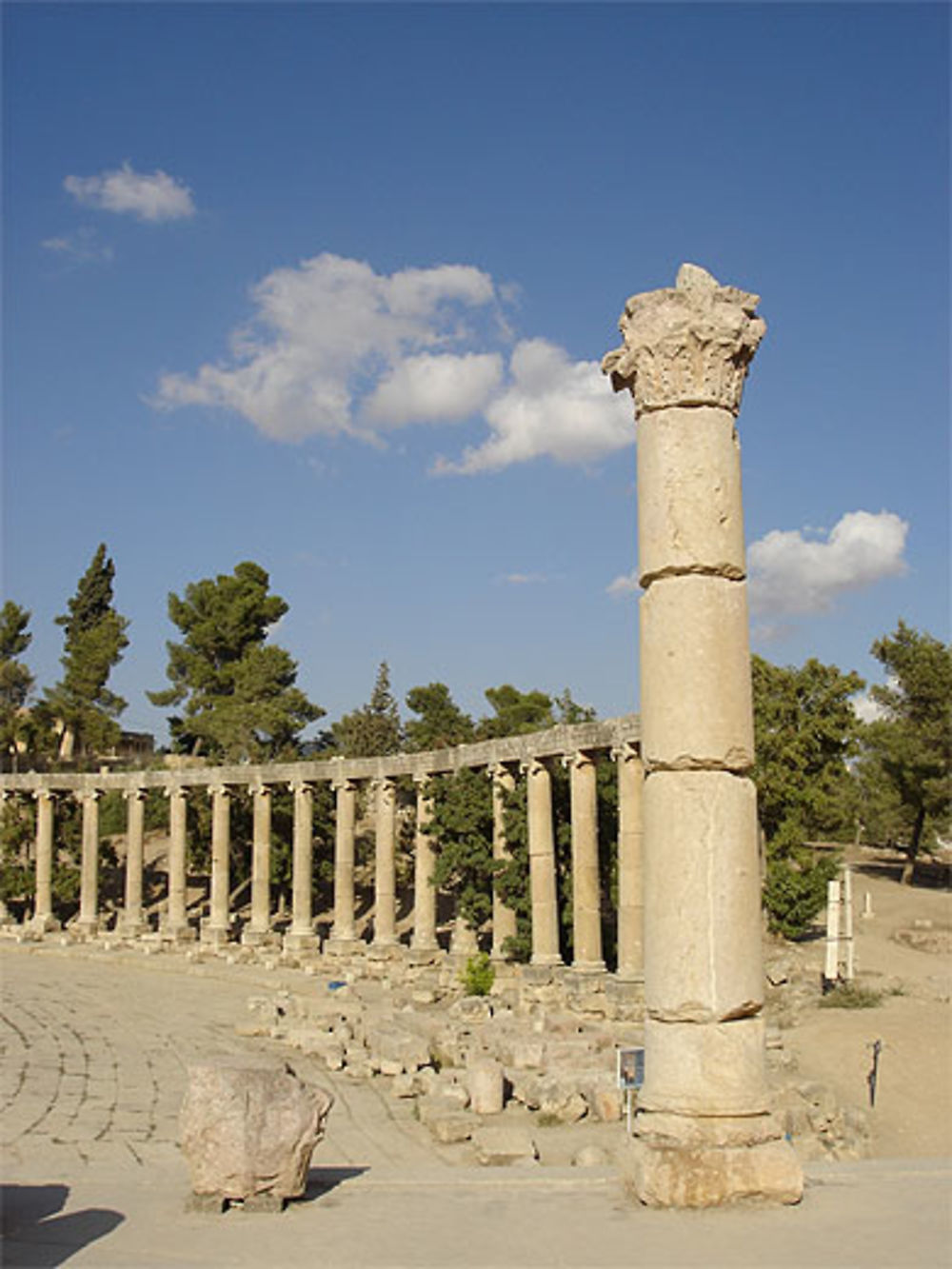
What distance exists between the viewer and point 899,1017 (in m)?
23.7

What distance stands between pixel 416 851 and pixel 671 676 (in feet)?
89.8

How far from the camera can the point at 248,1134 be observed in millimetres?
9469

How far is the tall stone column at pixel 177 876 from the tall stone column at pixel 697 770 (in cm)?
3593

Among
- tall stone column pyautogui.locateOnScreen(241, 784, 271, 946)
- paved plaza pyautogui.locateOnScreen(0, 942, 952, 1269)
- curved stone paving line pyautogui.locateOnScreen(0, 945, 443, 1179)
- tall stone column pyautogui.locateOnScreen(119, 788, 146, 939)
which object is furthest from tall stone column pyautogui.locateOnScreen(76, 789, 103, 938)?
paved plaza pyautogui.locateOnScreen(0, 942, 952, 1269)

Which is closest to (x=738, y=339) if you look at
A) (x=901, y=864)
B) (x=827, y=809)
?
(x=827, y=809)

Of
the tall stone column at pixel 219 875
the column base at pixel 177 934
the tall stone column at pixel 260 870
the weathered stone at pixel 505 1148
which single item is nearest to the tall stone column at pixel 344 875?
the tall stone column at pixel 260 870

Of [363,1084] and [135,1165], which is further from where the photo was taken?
[363,1084]

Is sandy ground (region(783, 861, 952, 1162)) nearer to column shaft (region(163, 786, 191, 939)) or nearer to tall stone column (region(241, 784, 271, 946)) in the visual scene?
tall stone column (region(241, 784, 271, 946))

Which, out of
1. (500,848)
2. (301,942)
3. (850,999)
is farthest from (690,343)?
(301,942)

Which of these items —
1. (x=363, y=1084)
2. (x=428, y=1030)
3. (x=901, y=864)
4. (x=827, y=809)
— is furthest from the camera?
(x=901, y=864)

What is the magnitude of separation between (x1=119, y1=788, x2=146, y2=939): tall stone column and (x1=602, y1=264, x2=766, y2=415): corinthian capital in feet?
125

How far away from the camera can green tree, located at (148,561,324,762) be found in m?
65.8

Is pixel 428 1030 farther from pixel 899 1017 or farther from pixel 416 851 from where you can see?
pixel 416 851

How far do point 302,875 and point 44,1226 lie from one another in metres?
32.2
